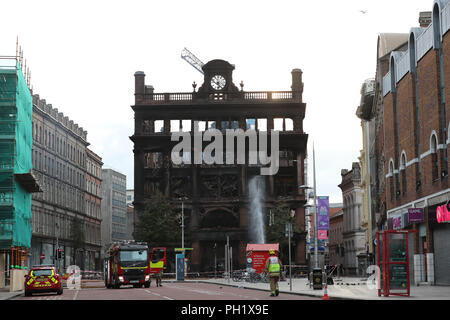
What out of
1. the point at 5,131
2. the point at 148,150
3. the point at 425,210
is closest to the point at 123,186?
the point at 148,150

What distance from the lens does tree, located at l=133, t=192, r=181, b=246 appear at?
91.8 m

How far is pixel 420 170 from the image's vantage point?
160 feet

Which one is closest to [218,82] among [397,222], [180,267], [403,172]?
[180,267]

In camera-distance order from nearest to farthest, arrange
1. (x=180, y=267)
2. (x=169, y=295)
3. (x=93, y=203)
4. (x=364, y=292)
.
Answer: (x=169, y=295)
(x=364, y=292)
(x=180, y=267)
(x=93, y=203)

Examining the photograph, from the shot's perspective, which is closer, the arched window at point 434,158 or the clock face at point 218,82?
the arched window at point 434,158

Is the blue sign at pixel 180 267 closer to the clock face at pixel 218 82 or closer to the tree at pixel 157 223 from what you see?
the tree at pixel 157 223

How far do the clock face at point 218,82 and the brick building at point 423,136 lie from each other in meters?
43.9

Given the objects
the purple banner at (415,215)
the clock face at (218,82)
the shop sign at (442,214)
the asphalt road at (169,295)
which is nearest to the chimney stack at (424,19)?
the purple banner at (415,215)

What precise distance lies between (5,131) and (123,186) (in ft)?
372

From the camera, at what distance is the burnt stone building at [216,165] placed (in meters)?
96.4

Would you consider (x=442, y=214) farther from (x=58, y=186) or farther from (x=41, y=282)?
(x=58, y=186)

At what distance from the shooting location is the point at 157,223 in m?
91.4

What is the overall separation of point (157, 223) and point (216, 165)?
12.0m

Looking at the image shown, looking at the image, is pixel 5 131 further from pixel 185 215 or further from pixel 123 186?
pixel 123 186
